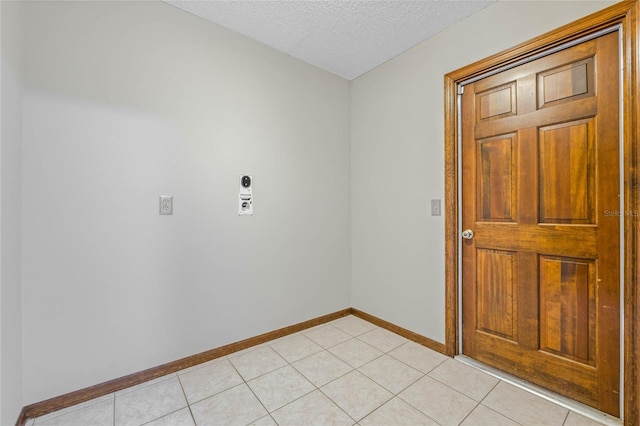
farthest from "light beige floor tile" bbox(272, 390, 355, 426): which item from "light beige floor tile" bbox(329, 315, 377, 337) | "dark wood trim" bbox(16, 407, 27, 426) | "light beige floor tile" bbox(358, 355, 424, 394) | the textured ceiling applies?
the textured ceiling

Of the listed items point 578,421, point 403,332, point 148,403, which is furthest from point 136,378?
point 578,421

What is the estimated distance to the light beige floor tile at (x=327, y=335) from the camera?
241cm

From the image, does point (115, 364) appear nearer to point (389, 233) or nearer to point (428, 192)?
point (389, 233)

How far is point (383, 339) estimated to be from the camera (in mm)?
2461

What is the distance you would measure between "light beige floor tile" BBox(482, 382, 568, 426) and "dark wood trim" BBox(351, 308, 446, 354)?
50cm

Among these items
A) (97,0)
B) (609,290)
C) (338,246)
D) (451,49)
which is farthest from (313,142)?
(609,290)

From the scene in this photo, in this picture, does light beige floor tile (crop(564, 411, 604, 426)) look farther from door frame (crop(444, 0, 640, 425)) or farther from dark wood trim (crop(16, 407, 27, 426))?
dark wood trim (crop(16, 407, 27, 426))

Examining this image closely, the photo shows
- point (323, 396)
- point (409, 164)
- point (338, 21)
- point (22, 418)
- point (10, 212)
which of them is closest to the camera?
point (10, 212)

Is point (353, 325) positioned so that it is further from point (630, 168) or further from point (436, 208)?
point (630, 168)

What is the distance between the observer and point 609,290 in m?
1.51

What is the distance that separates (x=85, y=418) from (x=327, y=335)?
1696 mm

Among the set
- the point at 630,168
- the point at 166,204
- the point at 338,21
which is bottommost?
the point at 166,204

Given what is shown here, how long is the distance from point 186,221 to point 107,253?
49 centimetres

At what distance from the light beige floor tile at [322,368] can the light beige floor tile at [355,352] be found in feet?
0.19
